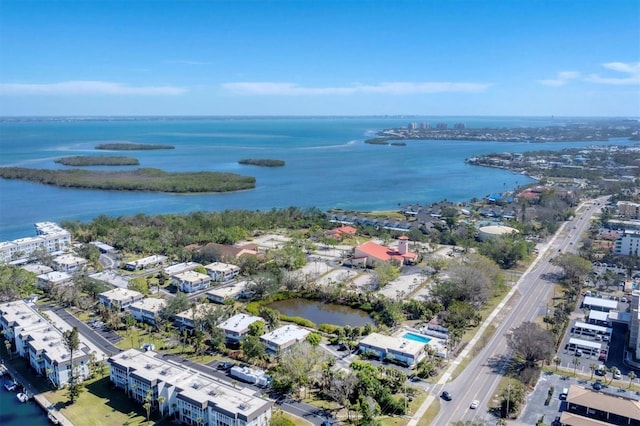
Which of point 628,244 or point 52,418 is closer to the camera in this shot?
point 52,418

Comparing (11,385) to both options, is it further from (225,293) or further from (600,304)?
(600,304)

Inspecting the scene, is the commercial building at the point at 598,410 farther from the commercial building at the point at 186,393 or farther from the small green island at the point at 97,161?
the small green island at the point at 97,161

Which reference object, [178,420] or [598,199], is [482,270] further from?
[598,199]

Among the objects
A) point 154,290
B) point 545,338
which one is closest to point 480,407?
point 545,338

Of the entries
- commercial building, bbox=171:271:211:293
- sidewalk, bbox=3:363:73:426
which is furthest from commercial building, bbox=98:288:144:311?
sidewalk, bbox=3:363:73:426

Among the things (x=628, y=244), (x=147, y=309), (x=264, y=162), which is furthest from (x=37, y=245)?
(x=264, y=162)

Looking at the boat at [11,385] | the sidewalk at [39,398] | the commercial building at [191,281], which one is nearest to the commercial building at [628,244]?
the commercial building at [191,281]
